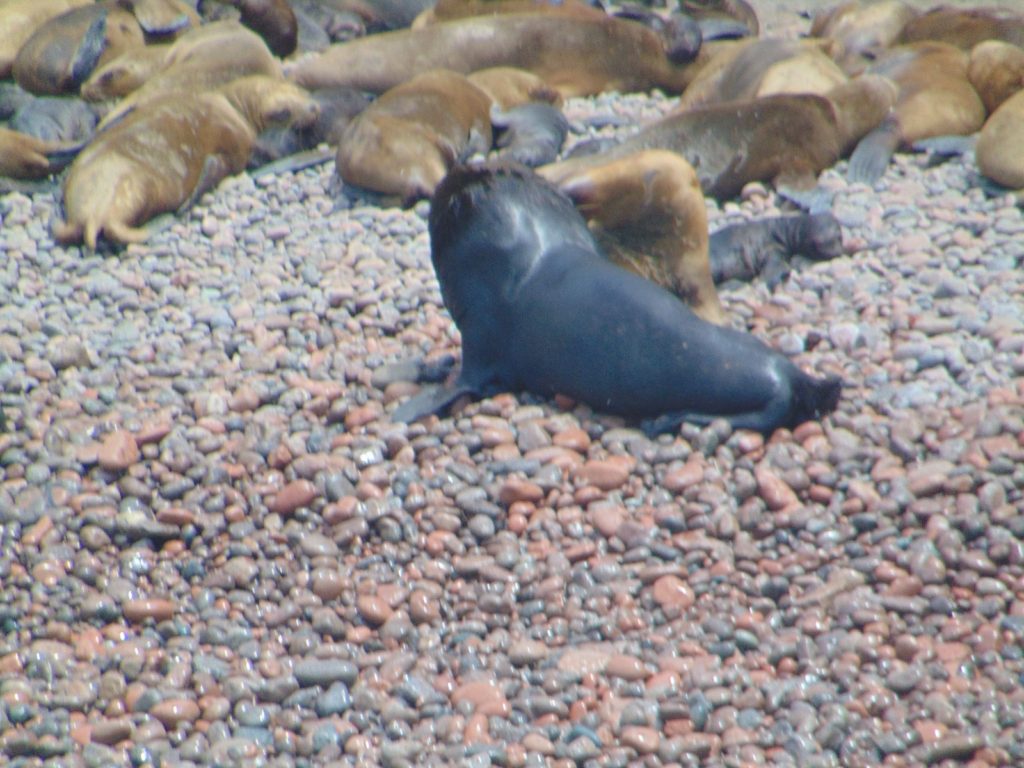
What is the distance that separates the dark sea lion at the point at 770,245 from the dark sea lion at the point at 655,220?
278 mm

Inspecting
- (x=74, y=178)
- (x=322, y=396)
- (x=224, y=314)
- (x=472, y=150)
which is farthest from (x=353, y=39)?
(x=322, y=396)

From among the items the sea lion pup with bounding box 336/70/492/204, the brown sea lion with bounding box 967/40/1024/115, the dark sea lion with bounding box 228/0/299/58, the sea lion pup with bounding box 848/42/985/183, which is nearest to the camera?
the sea lion pup with bounding box 336/70/492/204

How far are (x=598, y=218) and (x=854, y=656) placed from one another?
8.69ft

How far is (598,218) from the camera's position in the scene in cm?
543

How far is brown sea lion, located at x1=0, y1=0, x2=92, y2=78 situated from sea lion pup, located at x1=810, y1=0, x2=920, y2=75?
6245mm

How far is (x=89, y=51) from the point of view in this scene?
357 inches

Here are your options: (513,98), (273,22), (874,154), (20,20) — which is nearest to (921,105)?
(874,154)

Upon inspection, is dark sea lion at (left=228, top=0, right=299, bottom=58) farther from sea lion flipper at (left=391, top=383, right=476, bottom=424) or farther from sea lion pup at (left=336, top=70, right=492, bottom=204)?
sea lion flipper at (left=391, top=383, right=476, bottom=424)

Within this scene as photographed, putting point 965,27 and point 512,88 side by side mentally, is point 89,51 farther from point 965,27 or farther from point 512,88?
point 965,27

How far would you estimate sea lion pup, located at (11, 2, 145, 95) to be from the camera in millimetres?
8898

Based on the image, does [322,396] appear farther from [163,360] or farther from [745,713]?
[745,713]

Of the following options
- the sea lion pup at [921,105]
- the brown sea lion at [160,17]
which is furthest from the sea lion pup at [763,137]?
the brown sea lion at [160,17]

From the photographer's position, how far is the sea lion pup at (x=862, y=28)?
30.7ft

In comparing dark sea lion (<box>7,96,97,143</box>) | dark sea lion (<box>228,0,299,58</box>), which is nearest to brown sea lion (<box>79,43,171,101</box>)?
dark sea lion (<box>7,96,97,143</box>)
